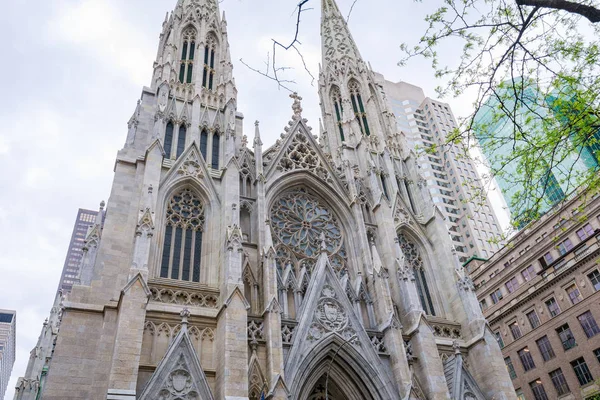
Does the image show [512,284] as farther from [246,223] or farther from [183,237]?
[183,237]

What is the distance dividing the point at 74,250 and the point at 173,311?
151 meters

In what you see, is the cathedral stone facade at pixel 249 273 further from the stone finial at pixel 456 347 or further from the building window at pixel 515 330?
Answer: the building window at pixel 515 330

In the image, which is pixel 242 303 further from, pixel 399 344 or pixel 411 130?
pixel 411 130

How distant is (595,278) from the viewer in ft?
103

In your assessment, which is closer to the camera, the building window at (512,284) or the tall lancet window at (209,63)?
the tall lancet window at (209,63)

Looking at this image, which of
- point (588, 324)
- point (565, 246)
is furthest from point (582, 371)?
point (565, 246)

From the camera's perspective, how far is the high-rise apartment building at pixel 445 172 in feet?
233

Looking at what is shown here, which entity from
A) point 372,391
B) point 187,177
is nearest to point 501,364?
point 372,391

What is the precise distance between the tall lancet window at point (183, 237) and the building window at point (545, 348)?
2698 centimetres

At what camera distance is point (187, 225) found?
21328 millimetres

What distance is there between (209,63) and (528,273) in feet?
96.7

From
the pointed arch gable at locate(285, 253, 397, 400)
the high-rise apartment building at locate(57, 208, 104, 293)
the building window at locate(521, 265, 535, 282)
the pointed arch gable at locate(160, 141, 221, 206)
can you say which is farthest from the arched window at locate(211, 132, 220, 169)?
the high-rise apartment building at locate(57, 208, 104, 293)

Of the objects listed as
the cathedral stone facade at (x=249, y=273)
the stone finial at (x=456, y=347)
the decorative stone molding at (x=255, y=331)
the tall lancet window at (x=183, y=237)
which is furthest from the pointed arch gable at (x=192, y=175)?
the stone finial at (x=456, y=347)

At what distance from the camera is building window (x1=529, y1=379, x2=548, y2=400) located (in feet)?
111
